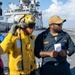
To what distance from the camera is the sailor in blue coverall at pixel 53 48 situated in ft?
13.1

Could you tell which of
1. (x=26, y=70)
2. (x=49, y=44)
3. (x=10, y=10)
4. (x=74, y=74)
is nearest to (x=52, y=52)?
(x=49, y=44)

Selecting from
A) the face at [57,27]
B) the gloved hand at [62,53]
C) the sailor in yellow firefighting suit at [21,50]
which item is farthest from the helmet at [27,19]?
the gloved hand at [62,53]

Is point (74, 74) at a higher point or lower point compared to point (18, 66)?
lower

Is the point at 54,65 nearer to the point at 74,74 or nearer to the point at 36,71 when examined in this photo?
the point at 36,71

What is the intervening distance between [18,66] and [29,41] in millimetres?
422

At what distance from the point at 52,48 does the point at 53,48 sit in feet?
0.06

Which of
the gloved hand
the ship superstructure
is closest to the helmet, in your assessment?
the gloved hand

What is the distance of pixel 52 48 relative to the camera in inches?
158

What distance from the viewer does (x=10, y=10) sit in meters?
122

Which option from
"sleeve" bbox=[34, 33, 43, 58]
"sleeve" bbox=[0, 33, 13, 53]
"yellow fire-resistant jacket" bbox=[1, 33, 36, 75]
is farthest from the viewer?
"sleeve" bbox=[34, 33, 43, 58]

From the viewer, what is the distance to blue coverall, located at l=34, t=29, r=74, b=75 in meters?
4.01

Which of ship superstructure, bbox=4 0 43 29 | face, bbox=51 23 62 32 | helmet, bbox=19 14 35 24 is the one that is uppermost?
helmet, bbox=19 14 35 24

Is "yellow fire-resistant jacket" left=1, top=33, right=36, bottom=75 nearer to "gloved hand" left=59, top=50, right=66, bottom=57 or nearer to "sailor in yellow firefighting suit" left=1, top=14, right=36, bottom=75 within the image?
"sailor in yellow firefighting suit" left=1, top=14, right=36, bottom=75

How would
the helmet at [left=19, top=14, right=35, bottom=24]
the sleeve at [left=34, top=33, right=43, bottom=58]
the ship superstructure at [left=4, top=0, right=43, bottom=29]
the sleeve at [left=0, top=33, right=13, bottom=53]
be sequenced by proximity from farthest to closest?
1. the ship superstructure at [left=4, top=0, right=43, bottom=29]
2. the sleeve at [left=34, top=33, right=43, bottom=58]
3. the helmet at [left=19, top=14, right=35, bottom=24]
4. the sleeve at [left=0, top=33, right=13, bottom=53]
